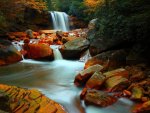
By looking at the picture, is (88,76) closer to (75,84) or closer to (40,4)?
(75,84)

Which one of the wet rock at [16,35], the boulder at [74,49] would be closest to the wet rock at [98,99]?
the boulder at [74,49]

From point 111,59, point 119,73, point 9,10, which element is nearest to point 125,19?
point 111,59

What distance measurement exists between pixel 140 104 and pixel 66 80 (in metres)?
3.88

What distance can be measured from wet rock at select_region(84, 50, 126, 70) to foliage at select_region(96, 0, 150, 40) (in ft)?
2.61

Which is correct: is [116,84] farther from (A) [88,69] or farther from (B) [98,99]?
(A) [88,69]

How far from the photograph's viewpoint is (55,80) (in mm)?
11469

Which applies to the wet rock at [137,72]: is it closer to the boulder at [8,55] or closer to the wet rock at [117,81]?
the wet rock at [117,81]

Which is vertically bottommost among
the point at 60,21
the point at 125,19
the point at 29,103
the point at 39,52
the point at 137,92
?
the point at 60,21

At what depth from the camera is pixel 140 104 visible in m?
8.45

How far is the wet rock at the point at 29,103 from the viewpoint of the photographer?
7148 millimetres

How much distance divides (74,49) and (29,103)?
26.2ft

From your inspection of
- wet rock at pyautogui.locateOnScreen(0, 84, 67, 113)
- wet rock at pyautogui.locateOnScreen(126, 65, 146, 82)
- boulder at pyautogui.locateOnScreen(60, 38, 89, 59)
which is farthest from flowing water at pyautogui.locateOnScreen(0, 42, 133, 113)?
wet rock at pyautogui.locateOnScreen(126, 65, 146, 82)

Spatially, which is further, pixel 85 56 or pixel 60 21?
pixel 60 21

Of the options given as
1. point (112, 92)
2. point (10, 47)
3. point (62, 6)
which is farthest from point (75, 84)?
point (62, 6)
